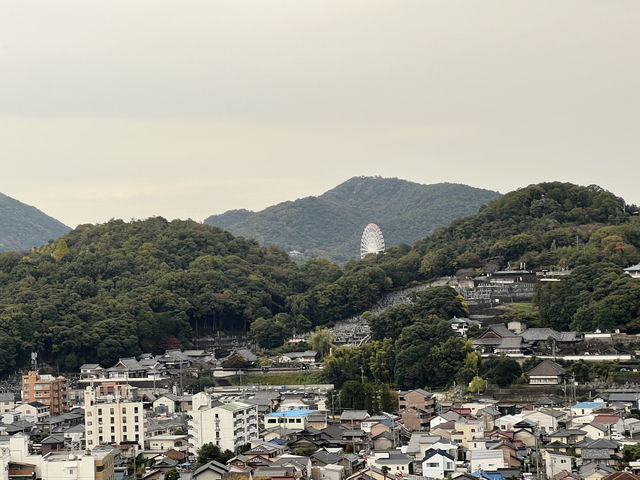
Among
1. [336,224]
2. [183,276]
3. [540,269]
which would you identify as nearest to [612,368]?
[540,269]

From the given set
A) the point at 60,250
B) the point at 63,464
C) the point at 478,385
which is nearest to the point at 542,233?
the point at 478,385

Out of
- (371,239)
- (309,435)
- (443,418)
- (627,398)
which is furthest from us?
(371,239)

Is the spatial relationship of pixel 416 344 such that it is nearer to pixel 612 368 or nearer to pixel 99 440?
pixel 612 368

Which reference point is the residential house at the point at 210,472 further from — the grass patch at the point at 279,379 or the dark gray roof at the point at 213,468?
the grass patch at the point at 279,379

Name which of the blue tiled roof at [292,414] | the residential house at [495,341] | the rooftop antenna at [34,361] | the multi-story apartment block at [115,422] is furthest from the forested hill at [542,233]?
the multi-story apartment block at [115,422]

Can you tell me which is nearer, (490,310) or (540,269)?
(490,310)

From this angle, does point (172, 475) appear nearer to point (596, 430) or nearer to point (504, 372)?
point (596, 430)
